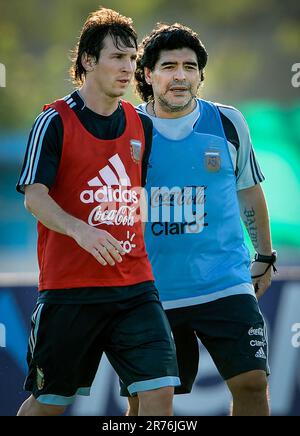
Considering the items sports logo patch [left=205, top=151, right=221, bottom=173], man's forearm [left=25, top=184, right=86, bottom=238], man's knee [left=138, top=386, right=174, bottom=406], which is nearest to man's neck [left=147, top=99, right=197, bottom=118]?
sports logo patch [left=205, top=151, right=221, bottom=173]

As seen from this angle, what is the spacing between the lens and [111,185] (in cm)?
481

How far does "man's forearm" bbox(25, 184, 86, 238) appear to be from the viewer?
4.46 m

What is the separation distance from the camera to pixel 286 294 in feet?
23.9

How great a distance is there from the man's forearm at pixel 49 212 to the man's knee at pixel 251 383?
1.33 meters

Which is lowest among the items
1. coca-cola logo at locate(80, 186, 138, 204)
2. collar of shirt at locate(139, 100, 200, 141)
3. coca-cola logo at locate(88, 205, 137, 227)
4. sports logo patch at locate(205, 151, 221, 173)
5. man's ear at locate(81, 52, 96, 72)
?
coca-cola logo at locate(88, 205, 137, 227)

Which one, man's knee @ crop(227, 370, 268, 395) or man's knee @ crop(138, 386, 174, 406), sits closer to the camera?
man's knee @ crop(138, 386, 174, 406)

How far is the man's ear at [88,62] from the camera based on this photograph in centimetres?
501

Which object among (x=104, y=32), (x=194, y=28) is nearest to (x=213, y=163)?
(x=104, y=32)

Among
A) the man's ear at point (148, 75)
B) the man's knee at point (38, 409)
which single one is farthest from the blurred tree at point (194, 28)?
the man's knee at point (38, 409)

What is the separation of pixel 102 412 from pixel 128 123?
2825mm

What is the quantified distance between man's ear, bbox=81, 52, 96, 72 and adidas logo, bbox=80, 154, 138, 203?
0.50m

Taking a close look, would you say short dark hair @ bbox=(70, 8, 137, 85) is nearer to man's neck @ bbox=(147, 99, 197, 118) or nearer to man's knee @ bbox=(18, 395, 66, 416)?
man's neck @ bbox=(147, 99, 197, 118)

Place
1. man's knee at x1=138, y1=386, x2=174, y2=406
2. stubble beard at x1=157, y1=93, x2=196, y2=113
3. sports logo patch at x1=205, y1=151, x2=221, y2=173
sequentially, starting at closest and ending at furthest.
Result: man's knee at x1=138, y1=386, x2=174, y2=406, sports logo patch at x1=205, y1=151, x2=221, y2=173, stubble beard at x1=157, y1=93, x2=196, y2=113

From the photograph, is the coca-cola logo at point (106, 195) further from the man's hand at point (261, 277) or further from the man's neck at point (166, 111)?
the man's hand at point (261, 277)
